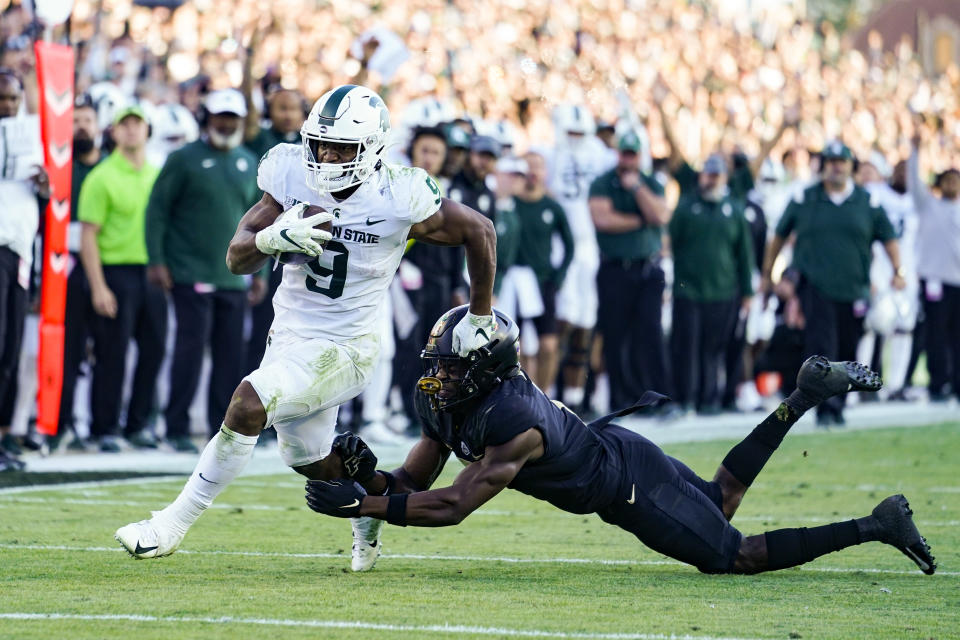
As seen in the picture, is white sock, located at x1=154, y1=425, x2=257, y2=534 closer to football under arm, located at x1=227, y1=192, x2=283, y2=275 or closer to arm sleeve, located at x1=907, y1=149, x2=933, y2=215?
football under arm, located at x1=227, y1=192, x2=283, y2=275

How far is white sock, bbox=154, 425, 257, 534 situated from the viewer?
6547 mm

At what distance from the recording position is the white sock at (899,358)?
18719 mm

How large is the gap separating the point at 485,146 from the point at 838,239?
3.19 metres

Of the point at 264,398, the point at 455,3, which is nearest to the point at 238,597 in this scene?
the point at 264,398

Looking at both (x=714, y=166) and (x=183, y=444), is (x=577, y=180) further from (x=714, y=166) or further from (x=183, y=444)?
(x=183, y=444)

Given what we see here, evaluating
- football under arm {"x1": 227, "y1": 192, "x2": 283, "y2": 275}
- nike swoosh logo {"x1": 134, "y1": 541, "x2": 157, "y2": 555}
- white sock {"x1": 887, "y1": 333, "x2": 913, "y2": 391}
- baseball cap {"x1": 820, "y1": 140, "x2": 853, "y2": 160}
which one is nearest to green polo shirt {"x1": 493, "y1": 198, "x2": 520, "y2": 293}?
baseball cap {"x1": 820, "y1": 140, "x2": 853, "y2": 160}

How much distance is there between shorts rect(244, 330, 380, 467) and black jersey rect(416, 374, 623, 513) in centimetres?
32

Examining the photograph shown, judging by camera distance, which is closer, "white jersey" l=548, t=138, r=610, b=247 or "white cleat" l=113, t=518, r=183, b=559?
"white cleat" l=113, t=518, r=183, b=559

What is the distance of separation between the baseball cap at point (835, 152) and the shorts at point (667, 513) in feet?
26.3

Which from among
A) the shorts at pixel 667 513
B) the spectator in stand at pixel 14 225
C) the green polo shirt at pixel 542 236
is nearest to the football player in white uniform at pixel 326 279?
the shorts at pixel 667 513

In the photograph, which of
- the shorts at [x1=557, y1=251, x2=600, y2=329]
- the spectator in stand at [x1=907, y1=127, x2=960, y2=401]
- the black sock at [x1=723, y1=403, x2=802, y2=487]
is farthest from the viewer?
the spectator in stand at [x1=907, y1=127, x2=960, y2=401]

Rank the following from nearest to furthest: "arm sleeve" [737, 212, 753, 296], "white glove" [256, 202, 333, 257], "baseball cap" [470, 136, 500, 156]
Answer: "white glove" [256, 202, 333, 257] → "baseball cap" [470, 136, 500, 156] → "arm sleeve" [737, 212, 753, 296]

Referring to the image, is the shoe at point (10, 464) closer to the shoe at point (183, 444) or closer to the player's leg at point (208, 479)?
the shoe at point (183, 444)

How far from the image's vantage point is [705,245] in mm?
15234
